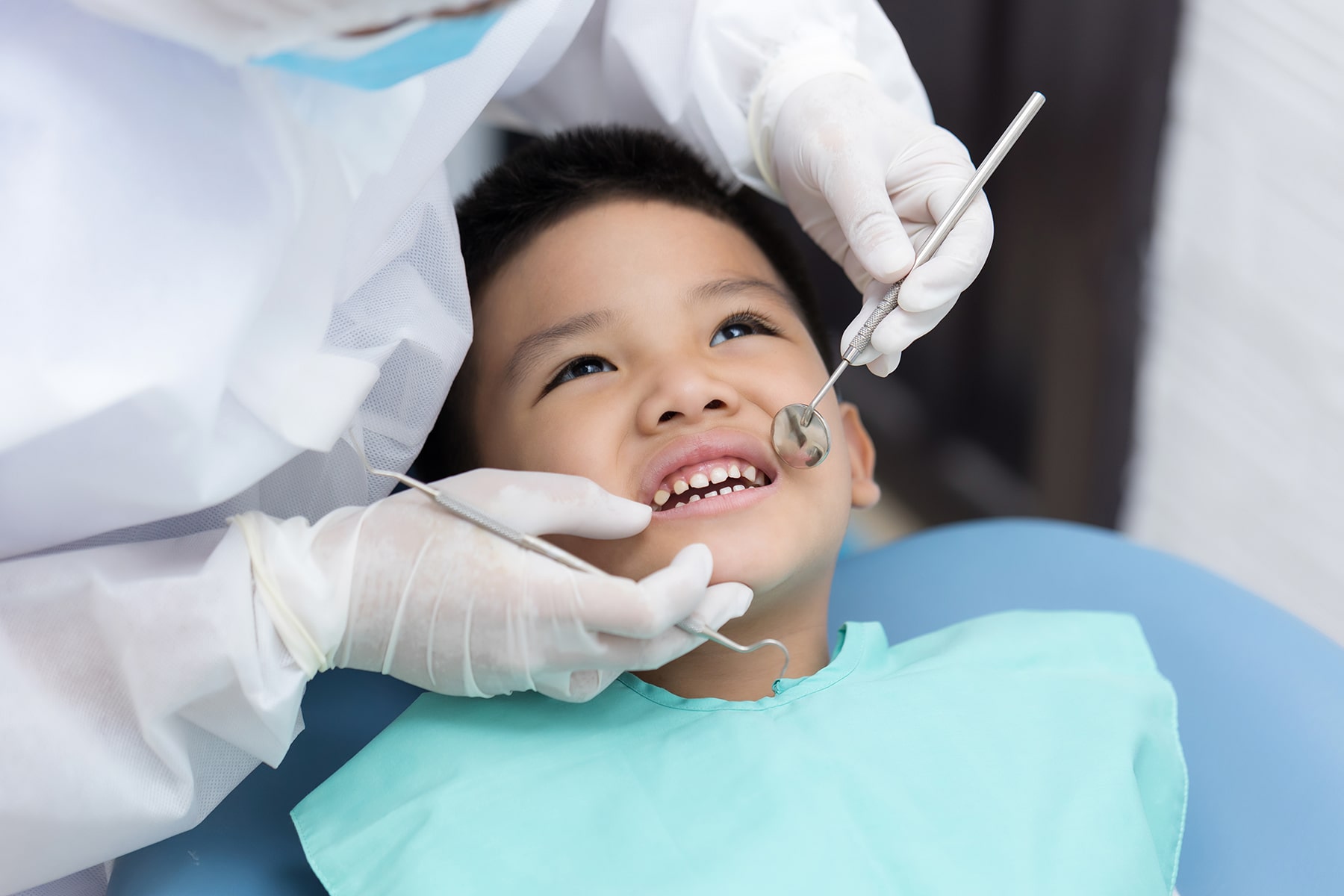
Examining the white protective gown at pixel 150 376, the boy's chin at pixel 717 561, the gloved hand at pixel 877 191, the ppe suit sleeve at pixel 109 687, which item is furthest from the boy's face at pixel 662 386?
the ppe suit sleeve at pixel 109 687

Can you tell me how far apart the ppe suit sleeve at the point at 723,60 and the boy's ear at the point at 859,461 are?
0.28m

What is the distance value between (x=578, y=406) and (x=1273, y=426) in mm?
1305

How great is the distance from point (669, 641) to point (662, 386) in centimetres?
23

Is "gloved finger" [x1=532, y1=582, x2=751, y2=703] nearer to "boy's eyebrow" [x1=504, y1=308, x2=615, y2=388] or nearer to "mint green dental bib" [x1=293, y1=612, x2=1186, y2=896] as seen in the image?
"mint green dental bib" [x1=293, y1=612, x2=1186, y2=896]

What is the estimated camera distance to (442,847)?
3.04 feet

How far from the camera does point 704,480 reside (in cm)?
102

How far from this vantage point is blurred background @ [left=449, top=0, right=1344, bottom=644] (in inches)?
67.6

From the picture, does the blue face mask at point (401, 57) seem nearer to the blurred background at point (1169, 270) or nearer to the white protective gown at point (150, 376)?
the white protective gown at point (150, 376)

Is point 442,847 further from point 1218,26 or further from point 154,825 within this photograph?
point 1218,26

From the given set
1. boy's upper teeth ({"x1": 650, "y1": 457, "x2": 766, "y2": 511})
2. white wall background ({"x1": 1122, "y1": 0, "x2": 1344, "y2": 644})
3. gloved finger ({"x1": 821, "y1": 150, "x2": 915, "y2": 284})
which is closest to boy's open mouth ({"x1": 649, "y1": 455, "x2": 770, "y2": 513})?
boy's upper teeth ({"x1": 650, "y1": 457, "x2": 766, "y2": 511})

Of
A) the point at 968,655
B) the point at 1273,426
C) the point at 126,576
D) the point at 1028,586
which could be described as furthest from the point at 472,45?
the point at 1273,426

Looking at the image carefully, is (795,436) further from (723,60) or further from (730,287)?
(723,60)

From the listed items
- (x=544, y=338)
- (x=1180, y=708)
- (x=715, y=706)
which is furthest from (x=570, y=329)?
(x=1180, y=708)

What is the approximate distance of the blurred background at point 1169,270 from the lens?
1718mm
